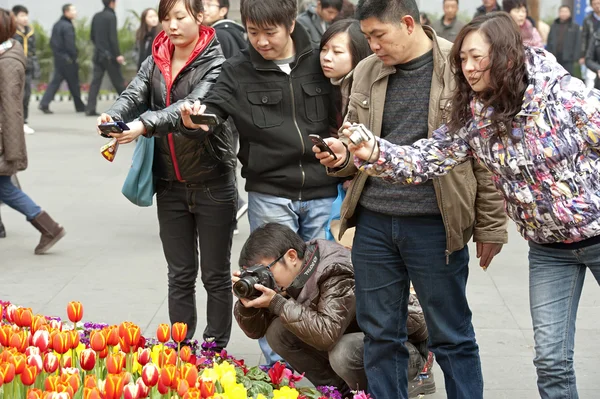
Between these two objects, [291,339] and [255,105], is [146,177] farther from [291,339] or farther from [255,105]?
[291,339]

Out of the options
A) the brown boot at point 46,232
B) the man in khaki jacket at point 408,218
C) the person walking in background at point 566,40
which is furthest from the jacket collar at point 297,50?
the person walking in background at point 566,40

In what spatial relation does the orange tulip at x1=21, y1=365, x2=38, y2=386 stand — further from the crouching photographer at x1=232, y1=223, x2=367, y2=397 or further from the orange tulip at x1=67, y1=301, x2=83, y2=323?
the crouching photographer at x1=232, y1=223, x2=367, y2=397

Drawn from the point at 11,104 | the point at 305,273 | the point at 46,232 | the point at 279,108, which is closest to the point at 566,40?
the point at 46,232

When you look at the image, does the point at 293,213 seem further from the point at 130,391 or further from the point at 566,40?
the point at 566,40

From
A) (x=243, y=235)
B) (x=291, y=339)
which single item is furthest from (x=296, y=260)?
(x=243, y=235)

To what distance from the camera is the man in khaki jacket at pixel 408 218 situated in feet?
11.9

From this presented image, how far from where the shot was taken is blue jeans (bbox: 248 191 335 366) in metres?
4.51

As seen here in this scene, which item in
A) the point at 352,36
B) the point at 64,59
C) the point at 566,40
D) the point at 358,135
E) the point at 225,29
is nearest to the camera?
the point at 358,135

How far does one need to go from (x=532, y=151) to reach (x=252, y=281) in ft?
4.25

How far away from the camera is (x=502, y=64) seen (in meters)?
3.14

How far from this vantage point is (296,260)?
4.23 metres

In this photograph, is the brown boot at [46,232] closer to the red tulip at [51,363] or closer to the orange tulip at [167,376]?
the red tulip at [51,363]

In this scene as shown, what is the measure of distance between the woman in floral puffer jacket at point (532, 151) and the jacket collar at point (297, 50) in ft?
3.57

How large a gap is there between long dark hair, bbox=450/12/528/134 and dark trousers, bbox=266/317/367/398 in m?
1.41
